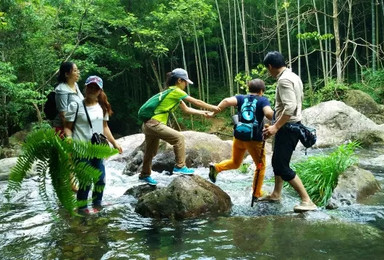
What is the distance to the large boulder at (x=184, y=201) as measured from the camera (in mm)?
3980

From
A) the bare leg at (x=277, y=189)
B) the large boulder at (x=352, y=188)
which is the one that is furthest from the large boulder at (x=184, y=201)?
the large boulder at (x=352, y=188)

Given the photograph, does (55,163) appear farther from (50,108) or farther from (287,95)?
(287,95)

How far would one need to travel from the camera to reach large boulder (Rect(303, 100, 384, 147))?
9.51m

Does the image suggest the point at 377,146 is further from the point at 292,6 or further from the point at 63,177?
the point at 292,6

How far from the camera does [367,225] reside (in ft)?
11.3

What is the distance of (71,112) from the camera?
375 centimetres

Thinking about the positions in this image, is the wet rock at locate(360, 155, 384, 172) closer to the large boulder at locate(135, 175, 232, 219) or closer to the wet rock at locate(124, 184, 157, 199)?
the large boulder at locate(135, 175, 232, 219)

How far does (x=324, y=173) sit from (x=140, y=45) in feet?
40.5

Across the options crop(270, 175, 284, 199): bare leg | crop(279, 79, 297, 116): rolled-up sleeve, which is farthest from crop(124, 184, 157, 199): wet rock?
crop(279, 79, 297, 116): rolled-up sleeve

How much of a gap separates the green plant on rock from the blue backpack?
243 cm

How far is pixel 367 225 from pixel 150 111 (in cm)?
271

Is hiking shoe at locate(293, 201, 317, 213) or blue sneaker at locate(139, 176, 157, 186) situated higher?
blue sneaker at locate(139, 176, 157, 186)

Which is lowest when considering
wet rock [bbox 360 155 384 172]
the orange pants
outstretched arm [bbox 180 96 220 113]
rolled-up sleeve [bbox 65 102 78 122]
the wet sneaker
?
wet rock [bbox 360 155 384 172]

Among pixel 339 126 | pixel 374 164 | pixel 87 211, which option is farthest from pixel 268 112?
pixel 339 126
